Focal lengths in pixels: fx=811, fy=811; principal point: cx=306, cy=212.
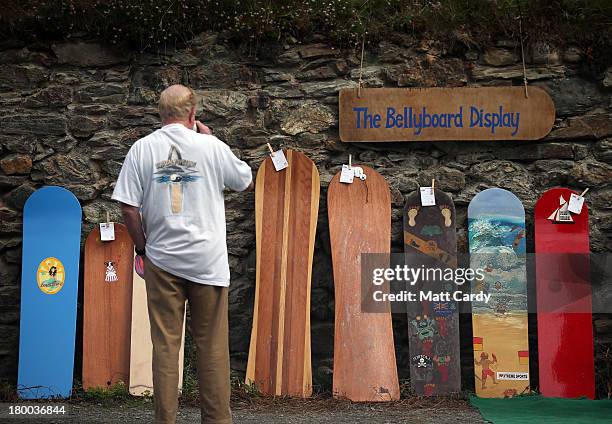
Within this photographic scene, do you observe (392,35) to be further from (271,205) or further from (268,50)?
(271,205)

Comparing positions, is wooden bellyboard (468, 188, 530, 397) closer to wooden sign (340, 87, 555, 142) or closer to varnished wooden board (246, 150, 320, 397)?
wooden sign (340, 87, 555, 142)

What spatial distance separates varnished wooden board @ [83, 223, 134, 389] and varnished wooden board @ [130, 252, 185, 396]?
64 millimetres

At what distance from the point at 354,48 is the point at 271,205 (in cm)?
99

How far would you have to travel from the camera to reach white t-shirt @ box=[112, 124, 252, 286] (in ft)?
9.36

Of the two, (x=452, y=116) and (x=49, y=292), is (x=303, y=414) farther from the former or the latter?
(x=452, y=116)

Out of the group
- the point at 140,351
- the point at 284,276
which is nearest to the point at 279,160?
the point at 284,276

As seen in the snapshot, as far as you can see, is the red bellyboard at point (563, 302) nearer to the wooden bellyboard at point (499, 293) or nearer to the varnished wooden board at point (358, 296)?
the wooden bellyboard at point (499, 293)

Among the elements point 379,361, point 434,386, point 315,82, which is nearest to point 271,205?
point 315,82

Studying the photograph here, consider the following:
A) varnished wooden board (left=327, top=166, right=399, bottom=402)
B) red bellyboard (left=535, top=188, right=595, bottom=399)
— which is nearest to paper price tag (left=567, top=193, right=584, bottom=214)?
red bellyboard (left=535, top=188, right=595, bottom=399)

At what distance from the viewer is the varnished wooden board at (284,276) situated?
166 inches

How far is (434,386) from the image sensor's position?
423 centimetres

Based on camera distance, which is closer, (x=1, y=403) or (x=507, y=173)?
(x=1, y=403)

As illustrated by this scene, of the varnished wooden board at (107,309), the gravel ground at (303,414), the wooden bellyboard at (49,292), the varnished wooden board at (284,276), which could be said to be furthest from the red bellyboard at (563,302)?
the wooden bellyboard at (49,292)

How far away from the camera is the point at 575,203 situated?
4.36m
